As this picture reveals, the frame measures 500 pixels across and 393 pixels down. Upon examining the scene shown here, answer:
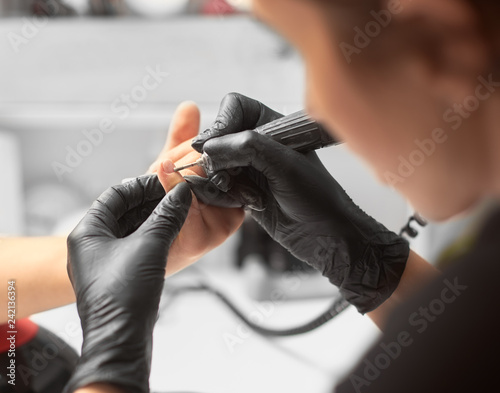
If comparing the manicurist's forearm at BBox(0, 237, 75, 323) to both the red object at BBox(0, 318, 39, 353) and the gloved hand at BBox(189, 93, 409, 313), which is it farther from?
the gloved hand at BBox(189, 93, 409, 313)

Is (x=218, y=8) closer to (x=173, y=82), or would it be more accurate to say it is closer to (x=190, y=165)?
(x=173, y=82)

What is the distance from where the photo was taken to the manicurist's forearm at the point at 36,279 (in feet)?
2.45

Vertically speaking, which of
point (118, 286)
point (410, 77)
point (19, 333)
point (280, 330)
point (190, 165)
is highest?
point (410, 77)

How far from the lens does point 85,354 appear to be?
0.45 m

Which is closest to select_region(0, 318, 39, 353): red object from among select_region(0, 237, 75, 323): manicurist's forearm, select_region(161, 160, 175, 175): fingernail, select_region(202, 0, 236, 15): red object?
select_region(0, 237, 75, 323): manicurist's forearm

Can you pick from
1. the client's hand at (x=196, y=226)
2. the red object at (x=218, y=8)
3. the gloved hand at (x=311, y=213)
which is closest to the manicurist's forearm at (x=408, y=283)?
the gloved hand at (x=311, y=213)

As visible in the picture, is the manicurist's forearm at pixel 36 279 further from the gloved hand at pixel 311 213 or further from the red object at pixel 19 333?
the gloved hand at pixel 311 213

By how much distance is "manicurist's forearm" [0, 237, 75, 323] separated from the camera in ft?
2.45

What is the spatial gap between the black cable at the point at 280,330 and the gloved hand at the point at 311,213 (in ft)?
0.64

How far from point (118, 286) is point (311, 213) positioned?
32 cm

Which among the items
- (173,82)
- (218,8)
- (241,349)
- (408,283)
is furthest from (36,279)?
(218,8)

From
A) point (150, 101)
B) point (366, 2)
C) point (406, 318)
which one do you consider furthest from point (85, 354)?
point (150, 101)

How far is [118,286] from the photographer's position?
0.49m

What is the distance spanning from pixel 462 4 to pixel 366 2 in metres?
0.09
